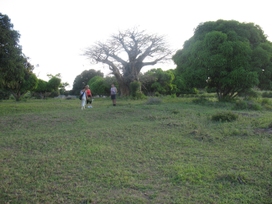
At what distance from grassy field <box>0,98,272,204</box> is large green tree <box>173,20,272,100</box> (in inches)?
320

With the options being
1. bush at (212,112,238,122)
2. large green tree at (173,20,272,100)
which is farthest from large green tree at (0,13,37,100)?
bush at (212,112,238,122)

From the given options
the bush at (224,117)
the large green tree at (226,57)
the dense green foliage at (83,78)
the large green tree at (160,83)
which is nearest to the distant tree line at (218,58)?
the large green tree at (226,57)

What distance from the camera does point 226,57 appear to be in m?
14.9

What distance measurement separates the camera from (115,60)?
1057 inches

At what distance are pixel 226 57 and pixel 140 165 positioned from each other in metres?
12.4

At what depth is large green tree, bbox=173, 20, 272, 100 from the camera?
14.6 metres

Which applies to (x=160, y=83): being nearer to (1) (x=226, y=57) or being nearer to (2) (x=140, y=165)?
(1) (x=226, y=57)

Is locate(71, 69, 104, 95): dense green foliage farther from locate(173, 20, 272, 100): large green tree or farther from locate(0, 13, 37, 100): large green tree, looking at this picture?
locate(0, 13, 37, 100): large green tree

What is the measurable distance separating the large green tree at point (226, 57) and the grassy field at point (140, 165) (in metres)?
8.12

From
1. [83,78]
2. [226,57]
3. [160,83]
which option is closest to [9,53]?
[226,57]

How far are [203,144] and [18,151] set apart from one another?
4.15 metres

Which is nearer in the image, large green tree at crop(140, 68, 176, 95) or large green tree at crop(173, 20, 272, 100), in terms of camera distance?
large green tree at crop(173, 20, 272, 100)

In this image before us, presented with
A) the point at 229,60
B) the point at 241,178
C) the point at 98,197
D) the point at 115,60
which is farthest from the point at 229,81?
the point at 115,60

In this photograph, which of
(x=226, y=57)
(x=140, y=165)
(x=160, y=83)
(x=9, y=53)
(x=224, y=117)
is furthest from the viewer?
(x=160, y=83)
